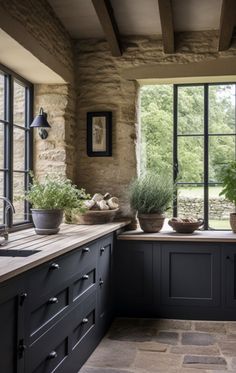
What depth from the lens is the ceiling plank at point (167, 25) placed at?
4.31 m

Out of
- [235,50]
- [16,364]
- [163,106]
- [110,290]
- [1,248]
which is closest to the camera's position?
[16,364]

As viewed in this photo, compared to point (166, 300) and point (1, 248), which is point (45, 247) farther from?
point (166, 300)

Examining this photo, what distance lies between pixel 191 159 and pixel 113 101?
1.28 meters

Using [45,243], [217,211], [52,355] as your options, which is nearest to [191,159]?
[217,211]

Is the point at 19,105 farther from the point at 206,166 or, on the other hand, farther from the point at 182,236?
the point at 206,166

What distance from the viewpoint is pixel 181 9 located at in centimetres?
464

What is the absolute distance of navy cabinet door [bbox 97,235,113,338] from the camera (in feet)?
13.3

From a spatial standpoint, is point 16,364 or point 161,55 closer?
point 16,364

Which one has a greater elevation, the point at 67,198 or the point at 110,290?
the point at 67,198

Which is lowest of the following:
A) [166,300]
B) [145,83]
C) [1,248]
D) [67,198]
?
[166,300]

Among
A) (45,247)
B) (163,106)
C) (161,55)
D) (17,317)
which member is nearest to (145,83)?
(161,55)

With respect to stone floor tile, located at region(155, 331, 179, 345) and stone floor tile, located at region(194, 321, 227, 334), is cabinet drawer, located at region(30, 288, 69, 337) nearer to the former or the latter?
stone floor tile, located at region(155, 331, 179, 345)

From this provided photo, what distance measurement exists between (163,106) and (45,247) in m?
10.5

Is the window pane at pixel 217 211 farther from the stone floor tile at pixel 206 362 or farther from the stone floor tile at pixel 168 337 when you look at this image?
the stone floor tile at pixel 206 362
